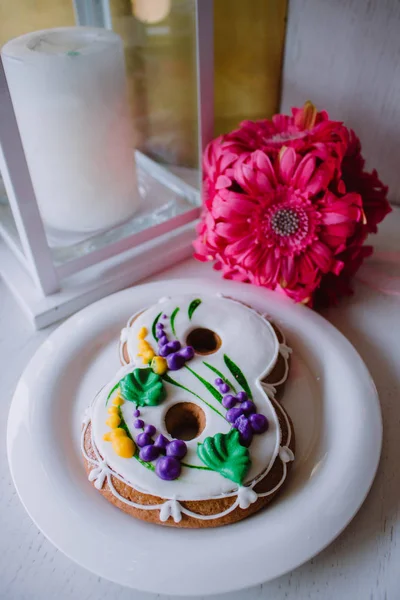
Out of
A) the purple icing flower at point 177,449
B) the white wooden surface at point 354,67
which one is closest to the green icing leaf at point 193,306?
the purple icing flower at point 177,449

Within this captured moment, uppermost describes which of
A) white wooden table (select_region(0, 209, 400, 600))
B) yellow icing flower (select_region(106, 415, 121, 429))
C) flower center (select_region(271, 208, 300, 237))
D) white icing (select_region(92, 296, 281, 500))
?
flower center (select_region(271, 208, 300, 237))

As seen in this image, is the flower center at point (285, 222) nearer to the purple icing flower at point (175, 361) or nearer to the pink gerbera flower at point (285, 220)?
the pink gerbera flower at point (285, 220)

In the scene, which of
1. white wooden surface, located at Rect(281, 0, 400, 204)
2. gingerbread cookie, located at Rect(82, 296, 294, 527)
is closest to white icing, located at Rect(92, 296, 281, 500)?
gingerbread cookie, located at Rect(82, 296, 294, 527)

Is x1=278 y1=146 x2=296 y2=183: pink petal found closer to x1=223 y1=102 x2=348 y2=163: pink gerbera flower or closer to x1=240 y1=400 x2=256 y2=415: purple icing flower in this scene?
x1=223 y1=102 x2=348 y2=163: pink gerbera flower

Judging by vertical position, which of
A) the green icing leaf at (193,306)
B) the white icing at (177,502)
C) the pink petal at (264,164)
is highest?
the pink petal at (264,164)

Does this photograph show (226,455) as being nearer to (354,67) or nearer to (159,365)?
(159,365)
